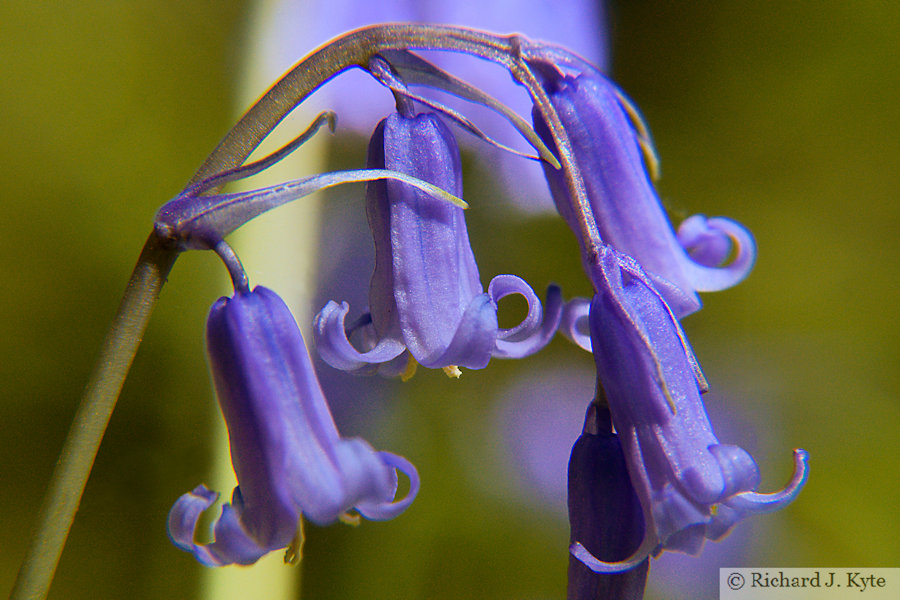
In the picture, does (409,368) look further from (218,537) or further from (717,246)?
(717,246)

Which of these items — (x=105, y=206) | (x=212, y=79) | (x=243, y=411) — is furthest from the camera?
(x=212, y=79)

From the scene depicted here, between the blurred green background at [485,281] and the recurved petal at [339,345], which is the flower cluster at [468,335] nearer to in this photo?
the recurved petal at [339,345]

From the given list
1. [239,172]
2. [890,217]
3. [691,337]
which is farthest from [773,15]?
[239,172]

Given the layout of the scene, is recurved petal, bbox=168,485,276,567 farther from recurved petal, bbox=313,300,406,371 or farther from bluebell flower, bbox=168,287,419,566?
recurved petal, bbox=313,300,406,371

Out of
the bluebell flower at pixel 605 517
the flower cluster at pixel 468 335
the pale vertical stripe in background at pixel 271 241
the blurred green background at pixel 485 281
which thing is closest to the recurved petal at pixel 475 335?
the flower cluster at pixel 468 335

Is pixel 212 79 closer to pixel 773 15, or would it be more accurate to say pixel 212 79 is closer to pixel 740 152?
pixel 740 152

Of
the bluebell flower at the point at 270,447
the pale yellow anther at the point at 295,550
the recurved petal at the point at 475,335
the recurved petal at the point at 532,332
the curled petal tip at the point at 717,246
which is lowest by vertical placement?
the pale yellow anther at the point at 295,550
